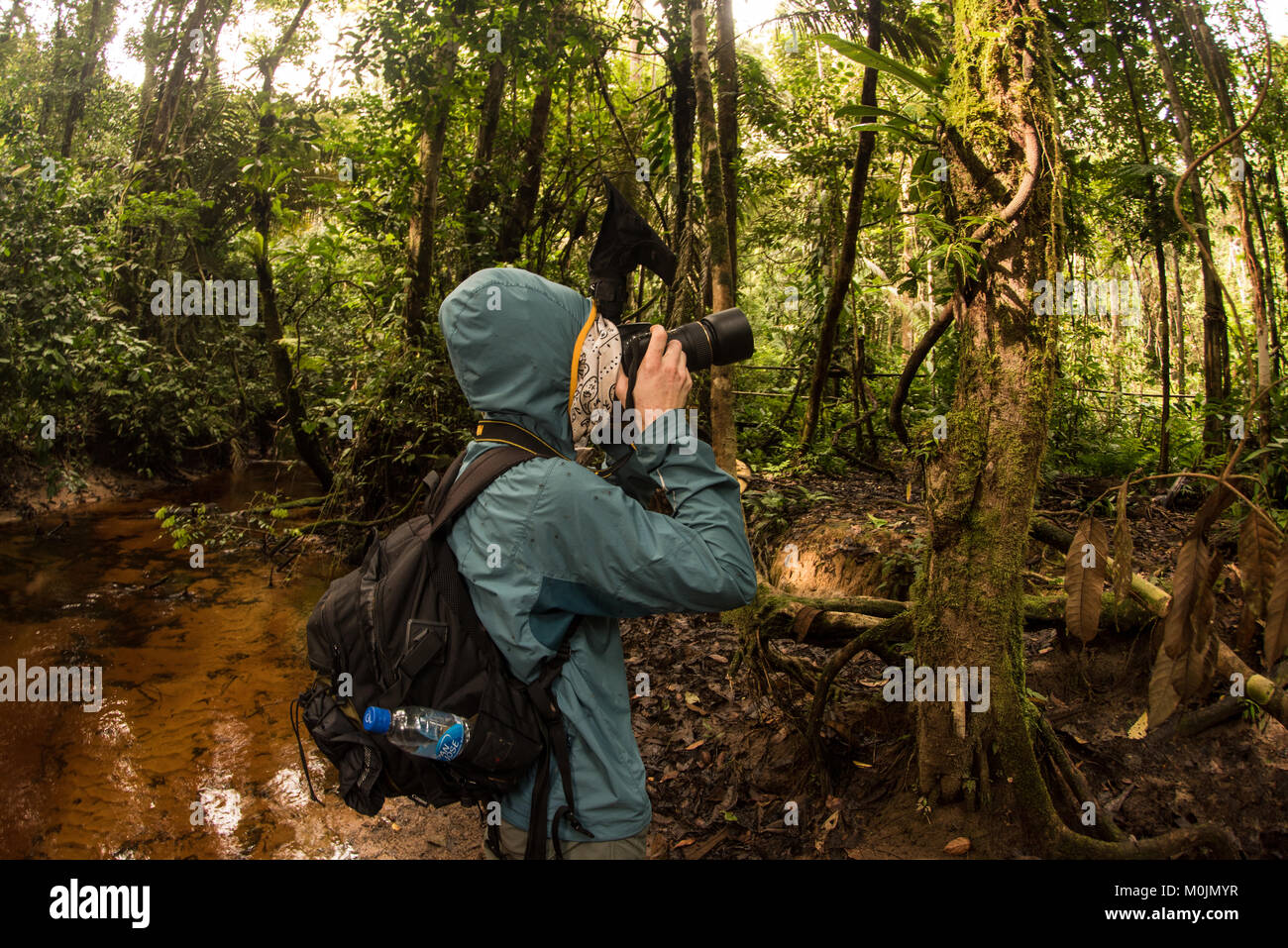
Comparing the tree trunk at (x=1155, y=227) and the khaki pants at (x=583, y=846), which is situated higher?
the tree trunk at (x=1155, y=227)

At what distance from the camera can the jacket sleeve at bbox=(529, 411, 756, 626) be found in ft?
4.63

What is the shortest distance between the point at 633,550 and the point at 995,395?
4.55ft

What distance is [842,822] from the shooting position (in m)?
2.88

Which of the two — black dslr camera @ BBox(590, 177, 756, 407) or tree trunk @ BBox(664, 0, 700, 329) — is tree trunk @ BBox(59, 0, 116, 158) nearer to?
tree trunk @ BBox(664, 0, 700, 329)

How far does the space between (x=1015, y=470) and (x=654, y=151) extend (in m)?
5.31

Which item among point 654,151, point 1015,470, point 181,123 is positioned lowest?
point 1015,470

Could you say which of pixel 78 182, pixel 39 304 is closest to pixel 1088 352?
pixel 39 304

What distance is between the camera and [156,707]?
4.95m

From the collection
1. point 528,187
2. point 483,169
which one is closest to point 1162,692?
point 483,169

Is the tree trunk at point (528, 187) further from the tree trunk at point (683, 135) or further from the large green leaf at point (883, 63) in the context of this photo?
the large green leaf at point (883, 63)

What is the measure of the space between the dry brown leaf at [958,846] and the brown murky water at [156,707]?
8.88 feet

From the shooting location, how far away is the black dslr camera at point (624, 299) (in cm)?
172

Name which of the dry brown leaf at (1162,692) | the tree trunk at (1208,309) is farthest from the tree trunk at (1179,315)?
the dry brown leaf at (1162,692)

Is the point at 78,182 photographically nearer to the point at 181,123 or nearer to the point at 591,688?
the point at 181,123
